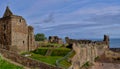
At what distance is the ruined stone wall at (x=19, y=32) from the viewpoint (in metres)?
61.3

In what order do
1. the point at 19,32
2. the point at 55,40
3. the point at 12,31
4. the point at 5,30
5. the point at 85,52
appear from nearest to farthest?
the point at 12,31 < the point at 5,30 < the point at 19,32 < the point at 85,52 < the point at 55,40

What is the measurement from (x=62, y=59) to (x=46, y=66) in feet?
35.1

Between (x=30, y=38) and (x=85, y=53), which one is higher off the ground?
(x=30, y=38)

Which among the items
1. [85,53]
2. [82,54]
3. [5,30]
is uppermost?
[5,30]

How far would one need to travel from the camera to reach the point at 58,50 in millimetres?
64938

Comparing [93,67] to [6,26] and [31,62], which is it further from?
[31,62]

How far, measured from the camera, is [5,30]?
6172 cm

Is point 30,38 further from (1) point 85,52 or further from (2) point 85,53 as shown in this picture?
(1) point 85,52

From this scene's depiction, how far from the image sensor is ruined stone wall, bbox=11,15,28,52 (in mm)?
61319

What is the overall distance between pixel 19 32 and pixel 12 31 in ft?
6.56

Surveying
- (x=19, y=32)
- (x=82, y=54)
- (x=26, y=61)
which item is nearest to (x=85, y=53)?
(x=82, y=54)

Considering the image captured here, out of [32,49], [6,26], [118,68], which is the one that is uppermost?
[6,26]

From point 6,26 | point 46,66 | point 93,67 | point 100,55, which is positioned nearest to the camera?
point 46,66

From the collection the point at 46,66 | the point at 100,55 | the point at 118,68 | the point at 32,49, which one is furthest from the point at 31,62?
the point at 100,55
